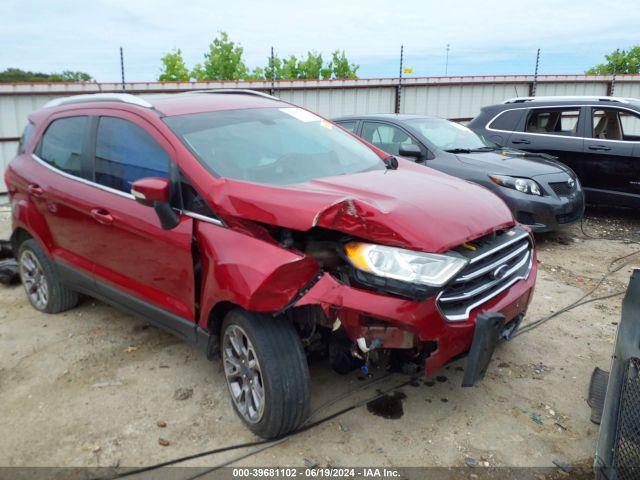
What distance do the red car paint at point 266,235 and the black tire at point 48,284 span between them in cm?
65

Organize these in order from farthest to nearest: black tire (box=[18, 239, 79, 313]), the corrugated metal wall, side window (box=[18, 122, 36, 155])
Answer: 1. the corrugated metal wall
2. side window (box=[18, 122, 36, 155])
3. black tire (box=[18, 239, 79, 313])

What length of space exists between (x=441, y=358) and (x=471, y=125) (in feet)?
21.3

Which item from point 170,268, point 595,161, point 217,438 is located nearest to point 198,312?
point 170,268

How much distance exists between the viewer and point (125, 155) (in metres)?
3.31

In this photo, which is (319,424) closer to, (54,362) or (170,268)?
(170,268)

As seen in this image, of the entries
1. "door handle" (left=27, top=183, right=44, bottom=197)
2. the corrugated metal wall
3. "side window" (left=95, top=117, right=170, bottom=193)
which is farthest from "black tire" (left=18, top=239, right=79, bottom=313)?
the corrugated metal wall

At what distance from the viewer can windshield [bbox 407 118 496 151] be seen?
6.62 metres

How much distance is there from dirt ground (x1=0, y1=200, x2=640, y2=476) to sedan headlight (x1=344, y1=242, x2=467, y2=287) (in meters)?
0.77

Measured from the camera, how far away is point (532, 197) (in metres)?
5.82

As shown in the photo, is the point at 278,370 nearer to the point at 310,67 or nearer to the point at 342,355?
the point at 342,355

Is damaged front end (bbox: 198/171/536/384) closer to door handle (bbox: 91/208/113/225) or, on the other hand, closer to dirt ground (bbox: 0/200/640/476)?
dirt ground (bbox: 0/200/640/476)

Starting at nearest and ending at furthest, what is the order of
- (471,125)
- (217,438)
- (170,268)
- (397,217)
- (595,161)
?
1. (397,217)
2. (217,438)
3. (170,268)
4. (595,161)
5. (471,125)

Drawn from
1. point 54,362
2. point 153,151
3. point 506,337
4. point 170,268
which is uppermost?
point 153,151

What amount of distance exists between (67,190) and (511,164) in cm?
475
